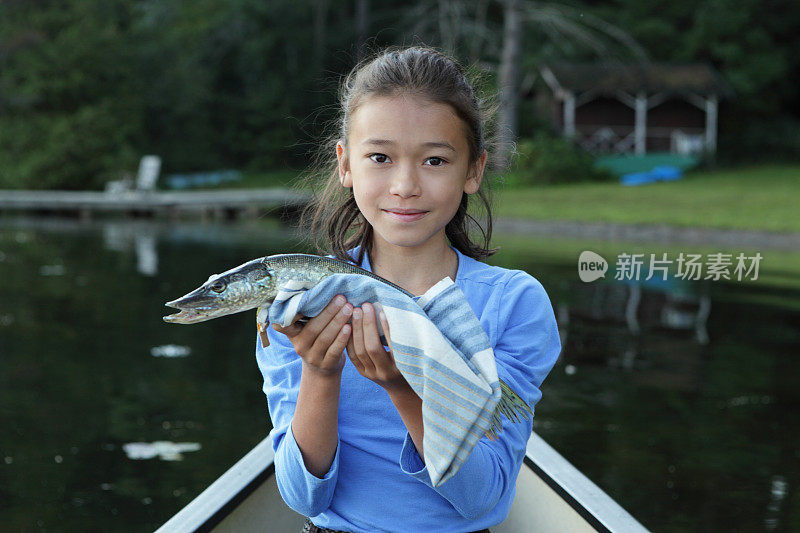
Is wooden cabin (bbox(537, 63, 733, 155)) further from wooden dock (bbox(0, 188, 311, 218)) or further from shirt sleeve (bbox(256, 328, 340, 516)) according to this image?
shirt sleeve (bbox(256, 328, 340, 516))

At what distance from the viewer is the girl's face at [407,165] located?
5.94ft

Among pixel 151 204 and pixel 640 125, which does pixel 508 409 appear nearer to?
pixel 151 204

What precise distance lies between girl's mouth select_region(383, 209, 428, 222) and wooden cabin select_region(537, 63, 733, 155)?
100.0ft


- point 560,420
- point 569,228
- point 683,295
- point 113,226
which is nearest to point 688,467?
point 560,420

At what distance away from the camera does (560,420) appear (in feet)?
20.1

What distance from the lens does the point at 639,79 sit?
3141 centimetres

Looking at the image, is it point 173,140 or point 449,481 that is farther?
point 173,140

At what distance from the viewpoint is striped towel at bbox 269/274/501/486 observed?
1501 mm

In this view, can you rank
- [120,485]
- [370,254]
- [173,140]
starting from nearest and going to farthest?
[370,254] → [120,485] → [173,140]

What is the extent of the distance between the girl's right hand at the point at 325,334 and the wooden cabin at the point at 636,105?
30.8 m

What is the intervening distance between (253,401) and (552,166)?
790 inches

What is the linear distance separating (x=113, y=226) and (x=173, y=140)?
11.6 meters

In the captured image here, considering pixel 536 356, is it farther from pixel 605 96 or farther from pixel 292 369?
pixel 605 96

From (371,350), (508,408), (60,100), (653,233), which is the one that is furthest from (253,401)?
(60,100)
